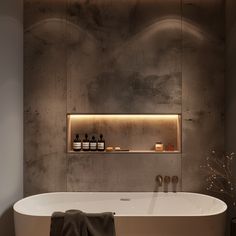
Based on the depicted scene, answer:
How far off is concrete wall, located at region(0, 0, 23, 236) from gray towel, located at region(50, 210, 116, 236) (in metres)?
0.81

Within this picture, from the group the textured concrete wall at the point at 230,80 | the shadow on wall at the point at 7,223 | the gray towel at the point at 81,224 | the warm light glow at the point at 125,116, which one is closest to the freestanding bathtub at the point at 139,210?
the gray towel at the point at 81,224

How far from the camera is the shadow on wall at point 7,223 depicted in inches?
119

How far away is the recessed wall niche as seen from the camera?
364 centimetres

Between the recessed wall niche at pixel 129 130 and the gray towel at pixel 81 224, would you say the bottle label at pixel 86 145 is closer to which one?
the recessed wall niche at pixel 129 130

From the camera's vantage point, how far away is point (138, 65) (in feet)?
11.6

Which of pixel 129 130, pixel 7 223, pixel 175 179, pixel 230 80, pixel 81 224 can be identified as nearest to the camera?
pixel 81 224

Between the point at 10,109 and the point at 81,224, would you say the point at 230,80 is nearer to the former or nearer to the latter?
the point at 81,224

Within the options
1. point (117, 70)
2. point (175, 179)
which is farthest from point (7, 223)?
point (117, 70)

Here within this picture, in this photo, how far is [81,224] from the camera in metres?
2.54

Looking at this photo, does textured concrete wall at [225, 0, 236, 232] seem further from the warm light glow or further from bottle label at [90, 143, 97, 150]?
bottle label at [90, 143, 97, 150]

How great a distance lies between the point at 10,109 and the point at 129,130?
Answer: 1.44 meters

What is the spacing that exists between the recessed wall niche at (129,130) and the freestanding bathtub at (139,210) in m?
0.60

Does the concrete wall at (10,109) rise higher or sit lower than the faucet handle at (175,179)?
higher

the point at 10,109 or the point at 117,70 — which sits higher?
the point at 117,70
